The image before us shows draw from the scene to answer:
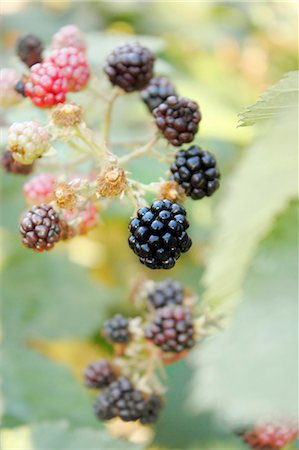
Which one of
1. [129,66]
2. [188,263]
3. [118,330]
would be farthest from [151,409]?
[188,263]

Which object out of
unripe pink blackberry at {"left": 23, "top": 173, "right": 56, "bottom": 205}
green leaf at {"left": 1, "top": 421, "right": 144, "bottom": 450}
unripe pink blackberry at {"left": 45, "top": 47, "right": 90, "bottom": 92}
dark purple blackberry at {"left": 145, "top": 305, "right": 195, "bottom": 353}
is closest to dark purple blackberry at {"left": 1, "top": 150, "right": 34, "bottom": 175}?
unripe pink blackberry at {"left": 23, "top": 173, "right": 56, "bottom": 205}

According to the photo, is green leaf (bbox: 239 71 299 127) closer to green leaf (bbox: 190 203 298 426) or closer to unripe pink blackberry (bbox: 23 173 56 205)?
green leaf (bbox: 190 203 298 426)

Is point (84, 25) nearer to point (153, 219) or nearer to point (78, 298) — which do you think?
point (78, 298)

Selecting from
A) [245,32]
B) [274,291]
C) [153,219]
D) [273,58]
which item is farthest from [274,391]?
[245,32]

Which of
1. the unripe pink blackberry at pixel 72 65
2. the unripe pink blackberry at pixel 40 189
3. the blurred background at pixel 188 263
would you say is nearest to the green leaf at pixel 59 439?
the blurred background at pixel 188 263

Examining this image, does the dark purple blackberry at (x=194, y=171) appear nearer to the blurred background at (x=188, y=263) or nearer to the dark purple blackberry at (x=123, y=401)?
the blurred background at (x=188, y=263)
